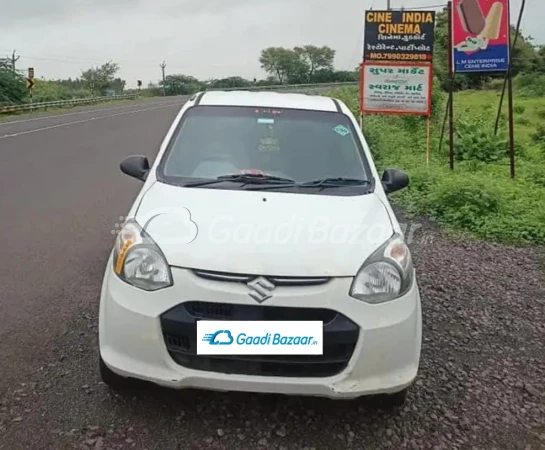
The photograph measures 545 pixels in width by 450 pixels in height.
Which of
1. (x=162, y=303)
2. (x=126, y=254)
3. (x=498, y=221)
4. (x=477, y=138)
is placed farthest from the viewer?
(x=477, y=138)

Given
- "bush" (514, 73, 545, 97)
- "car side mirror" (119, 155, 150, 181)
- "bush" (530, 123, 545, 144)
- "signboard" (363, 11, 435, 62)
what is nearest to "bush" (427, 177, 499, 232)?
"signboard" (363, 11, 435, 62)

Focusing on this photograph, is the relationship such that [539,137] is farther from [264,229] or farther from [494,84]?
[494,84]

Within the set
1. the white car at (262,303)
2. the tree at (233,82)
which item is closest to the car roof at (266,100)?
the white car at (262,303)

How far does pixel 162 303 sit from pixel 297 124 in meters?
2.04

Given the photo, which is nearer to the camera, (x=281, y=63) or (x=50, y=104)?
(x=50, y=104)

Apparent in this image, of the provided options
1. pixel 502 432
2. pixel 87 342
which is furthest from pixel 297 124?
pixel 502 432

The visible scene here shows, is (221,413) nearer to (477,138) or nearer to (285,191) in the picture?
(285,191)

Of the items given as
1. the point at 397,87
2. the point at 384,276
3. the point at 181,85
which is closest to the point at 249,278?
the point at 384,276

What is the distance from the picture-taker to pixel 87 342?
12.2ft

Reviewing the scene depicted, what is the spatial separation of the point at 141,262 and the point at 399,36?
346 inches

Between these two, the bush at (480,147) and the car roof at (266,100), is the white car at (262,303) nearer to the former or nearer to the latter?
the car roof at (266,100)

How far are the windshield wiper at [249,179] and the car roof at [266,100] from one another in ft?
2.79

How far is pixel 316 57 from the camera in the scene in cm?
6831

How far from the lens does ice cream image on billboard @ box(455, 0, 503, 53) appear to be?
8.91 metres
